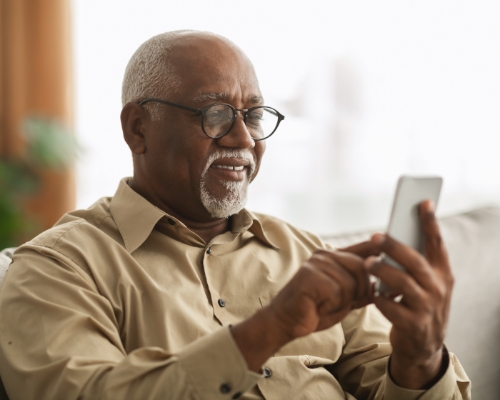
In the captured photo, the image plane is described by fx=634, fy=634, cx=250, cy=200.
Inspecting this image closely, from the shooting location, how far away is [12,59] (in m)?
2.81

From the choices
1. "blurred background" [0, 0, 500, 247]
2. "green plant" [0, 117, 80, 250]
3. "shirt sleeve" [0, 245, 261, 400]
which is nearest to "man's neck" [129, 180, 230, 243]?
"shirt sleeve" [0, 245, 261, 400]

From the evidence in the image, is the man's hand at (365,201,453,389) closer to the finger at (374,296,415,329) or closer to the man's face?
the finger at (374,296,415,329)

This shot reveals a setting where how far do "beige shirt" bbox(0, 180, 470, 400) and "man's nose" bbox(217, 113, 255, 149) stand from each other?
0.20m

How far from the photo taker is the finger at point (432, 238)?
3.45ft

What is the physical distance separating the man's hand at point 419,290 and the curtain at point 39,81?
2063 mm

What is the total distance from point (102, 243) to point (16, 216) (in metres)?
1.43

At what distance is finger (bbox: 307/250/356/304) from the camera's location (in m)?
1.06

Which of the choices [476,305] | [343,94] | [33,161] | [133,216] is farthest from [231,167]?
[343,94]

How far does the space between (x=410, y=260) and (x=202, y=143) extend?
0.66 m

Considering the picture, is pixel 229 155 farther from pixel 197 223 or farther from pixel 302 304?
pixel 302 304

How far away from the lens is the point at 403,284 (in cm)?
99

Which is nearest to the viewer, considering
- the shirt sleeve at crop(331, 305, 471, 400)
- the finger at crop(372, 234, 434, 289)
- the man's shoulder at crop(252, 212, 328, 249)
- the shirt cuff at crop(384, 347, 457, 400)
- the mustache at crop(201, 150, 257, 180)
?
the finger at crop(372, 234, 434, 289)

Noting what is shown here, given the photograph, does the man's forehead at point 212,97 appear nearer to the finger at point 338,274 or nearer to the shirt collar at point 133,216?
the shirt collar at point 133,216

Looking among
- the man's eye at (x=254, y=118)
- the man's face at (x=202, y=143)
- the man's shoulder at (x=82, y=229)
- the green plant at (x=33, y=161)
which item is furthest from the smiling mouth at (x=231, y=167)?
the green plant at (x=33, y=161)
